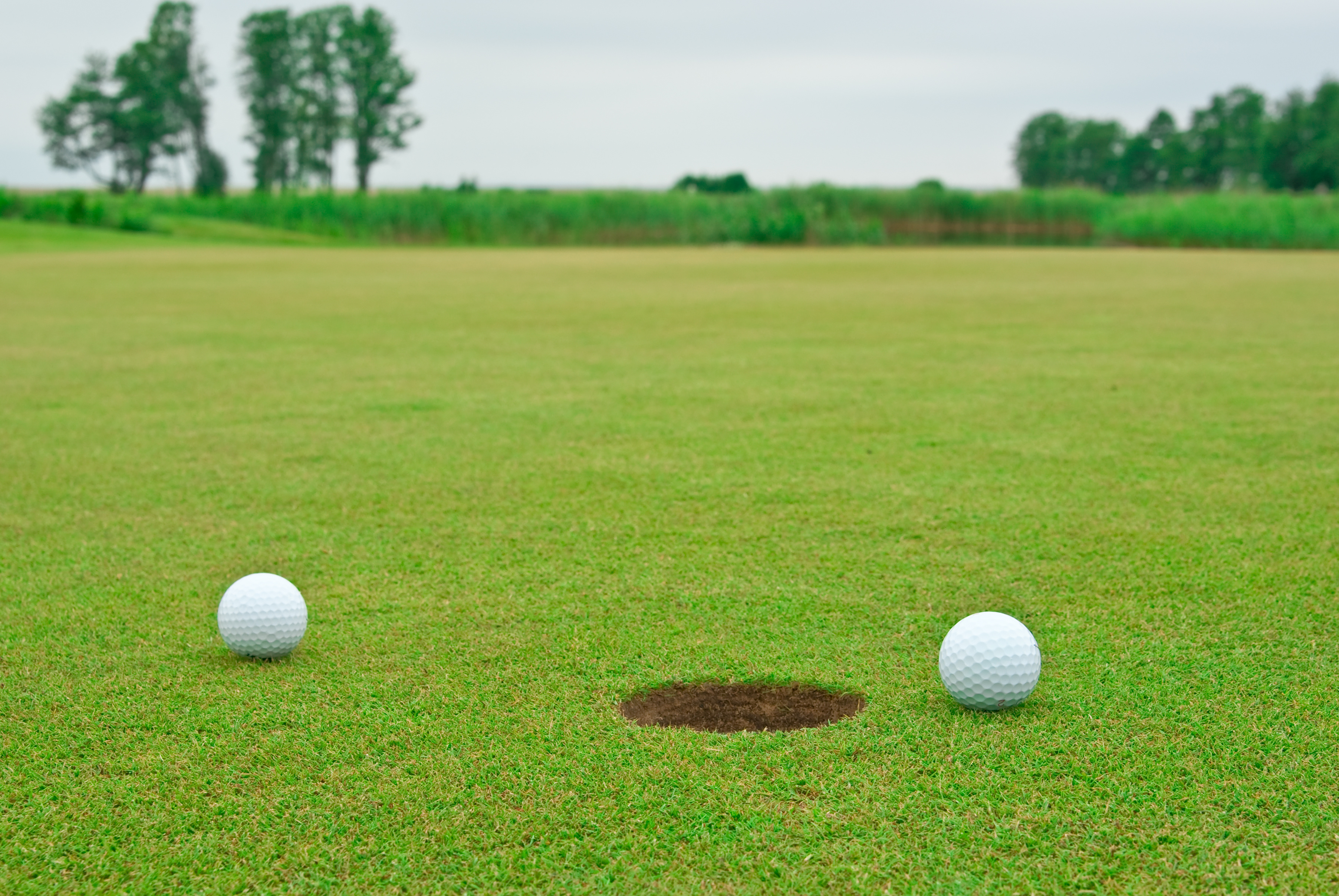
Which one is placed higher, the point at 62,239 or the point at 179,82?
the point at 179,82

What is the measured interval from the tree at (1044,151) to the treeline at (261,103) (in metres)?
53.3

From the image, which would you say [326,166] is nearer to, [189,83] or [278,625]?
[189,83]

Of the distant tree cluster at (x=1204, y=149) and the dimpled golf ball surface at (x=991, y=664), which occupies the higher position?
the distant tree cluster at (x=1204, y=149)

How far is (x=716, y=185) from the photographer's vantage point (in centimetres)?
4466

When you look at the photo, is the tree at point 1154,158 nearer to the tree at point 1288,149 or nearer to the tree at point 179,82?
the tree at point 1288,149

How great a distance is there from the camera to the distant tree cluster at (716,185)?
138 feet

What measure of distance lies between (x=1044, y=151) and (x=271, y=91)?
209 feet

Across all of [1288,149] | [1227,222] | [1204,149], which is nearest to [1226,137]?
[1204,149]

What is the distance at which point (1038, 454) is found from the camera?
22.1 feet

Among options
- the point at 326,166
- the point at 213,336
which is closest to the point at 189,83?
the point at 326,166

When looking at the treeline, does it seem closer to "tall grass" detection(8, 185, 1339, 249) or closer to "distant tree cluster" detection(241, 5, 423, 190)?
"distant tree cluster" detection(241, 5, 423, 190)

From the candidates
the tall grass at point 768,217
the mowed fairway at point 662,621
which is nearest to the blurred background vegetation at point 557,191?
the tall grass at point 768,217

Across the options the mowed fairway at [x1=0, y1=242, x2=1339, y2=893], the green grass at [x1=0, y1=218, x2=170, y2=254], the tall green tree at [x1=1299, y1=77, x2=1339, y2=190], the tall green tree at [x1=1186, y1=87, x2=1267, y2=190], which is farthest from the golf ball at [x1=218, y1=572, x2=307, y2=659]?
the tall green tree at [x1=1186, y1=87, x2=1267, y2=190]

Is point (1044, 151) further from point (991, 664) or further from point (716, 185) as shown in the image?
point (991, 664)
